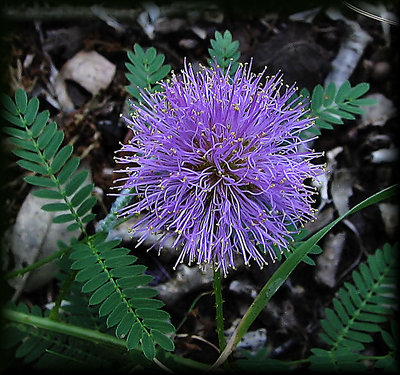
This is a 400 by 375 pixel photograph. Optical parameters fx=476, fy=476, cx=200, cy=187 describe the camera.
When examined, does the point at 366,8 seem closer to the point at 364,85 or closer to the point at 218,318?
the point at 364,85

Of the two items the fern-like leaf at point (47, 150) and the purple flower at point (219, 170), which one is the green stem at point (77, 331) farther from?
the purple flower at point (219, 170)

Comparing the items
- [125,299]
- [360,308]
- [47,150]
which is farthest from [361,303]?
[47,150]

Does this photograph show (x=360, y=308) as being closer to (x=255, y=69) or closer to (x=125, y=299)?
(x=125, y=299)

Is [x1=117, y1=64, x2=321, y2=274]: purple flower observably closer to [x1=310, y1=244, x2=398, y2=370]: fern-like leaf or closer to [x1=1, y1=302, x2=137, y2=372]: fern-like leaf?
[x1=310, y1=244, x2=398, y2=370]: fern-like leaf

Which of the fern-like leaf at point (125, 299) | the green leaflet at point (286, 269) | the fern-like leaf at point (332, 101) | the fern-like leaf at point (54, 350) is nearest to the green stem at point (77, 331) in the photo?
the fern-like leaf at point (54, 350)

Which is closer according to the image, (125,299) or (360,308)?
(125,299)

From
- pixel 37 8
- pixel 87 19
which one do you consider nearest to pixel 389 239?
pixel 87 19

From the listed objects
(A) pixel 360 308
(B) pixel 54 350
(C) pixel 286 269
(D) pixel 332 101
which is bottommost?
(B) pixel 54 350

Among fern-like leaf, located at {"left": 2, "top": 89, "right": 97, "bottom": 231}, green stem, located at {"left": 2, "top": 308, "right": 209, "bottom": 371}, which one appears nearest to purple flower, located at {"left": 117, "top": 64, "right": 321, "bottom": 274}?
fern-like leaf, located at {"left": 2, "top": 89, "right": 97, "bottom": 231}
